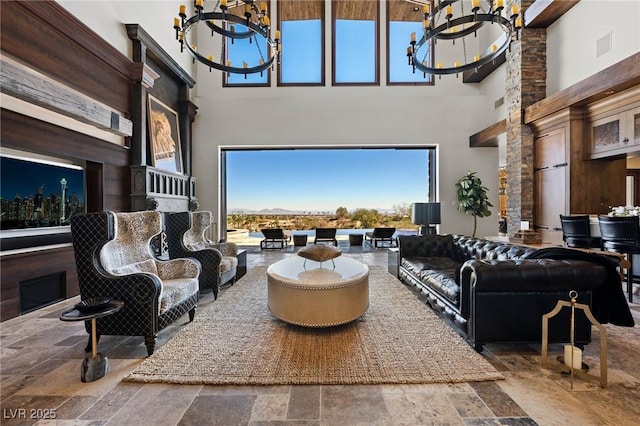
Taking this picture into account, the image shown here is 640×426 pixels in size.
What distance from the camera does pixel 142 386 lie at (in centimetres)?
204

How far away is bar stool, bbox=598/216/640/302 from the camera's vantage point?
3.69 metres

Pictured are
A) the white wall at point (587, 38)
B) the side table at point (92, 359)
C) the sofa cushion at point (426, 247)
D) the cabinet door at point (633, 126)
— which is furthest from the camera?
the sofa cushion at point (426, 247)

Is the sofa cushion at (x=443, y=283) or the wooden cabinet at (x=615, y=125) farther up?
the wooden cabinet at (x=615, y=125)

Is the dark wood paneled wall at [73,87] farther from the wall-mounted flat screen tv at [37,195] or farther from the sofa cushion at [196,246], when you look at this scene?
the sofa cushion at [196,246]

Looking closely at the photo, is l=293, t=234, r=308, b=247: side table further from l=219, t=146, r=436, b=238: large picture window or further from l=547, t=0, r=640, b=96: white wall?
l=547, t=0, r=640, b=96: white wall

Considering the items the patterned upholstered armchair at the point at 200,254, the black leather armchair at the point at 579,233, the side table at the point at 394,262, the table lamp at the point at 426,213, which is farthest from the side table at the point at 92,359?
the black leather armchair at the point at 579,233

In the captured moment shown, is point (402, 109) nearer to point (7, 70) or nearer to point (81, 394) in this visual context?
point (7, 70)

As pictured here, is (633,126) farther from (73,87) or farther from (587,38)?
(73,87)

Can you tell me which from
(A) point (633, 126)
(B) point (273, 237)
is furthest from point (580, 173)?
(B) point (273, 237)

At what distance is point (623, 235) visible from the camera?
12.4ft

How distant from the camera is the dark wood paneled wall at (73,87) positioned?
11.0 feet

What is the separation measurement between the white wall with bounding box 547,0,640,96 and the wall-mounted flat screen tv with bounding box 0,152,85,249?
8.91 metres

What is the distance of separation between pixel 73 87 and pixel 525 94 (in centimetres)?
822

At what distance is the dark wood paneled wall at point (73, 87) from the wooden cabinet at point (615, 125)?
328 inches
